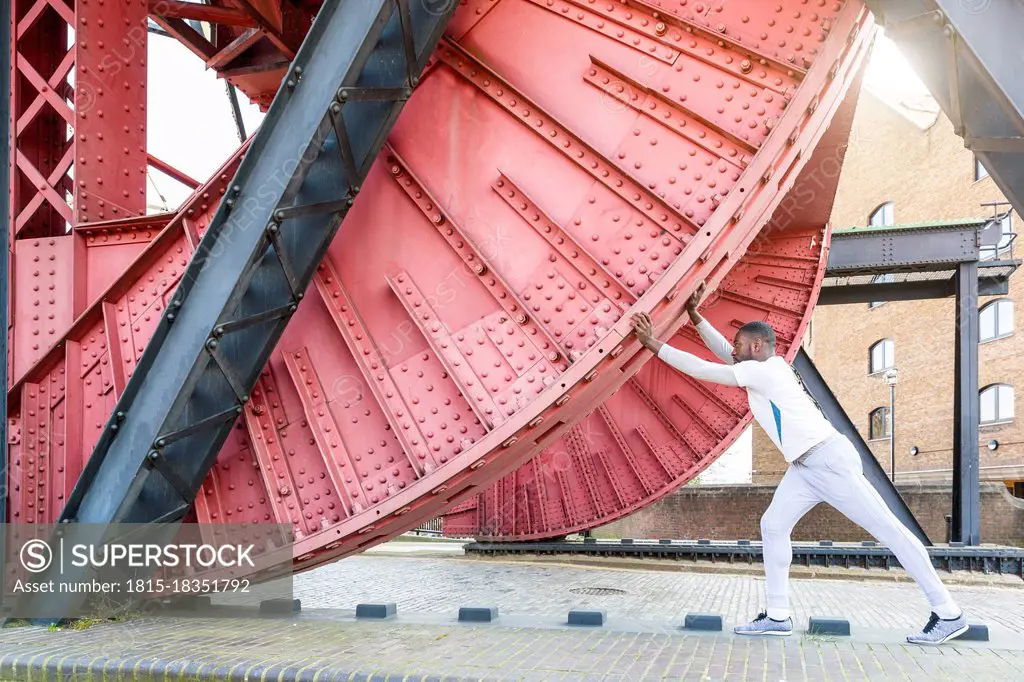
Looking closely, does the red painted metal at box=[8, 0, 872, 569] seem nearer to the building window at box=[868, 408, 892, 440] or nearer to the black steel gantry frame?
the black steel gantry frame

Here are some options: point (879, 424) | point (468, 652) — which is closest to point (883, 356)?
point (879, 424)

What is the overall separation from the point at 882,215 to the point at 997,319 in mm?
7765

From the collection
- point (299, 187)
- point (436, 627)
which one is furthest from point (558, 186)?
point (436, 627)

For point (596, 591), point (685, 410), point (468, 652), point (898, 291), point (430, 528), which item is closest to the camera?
point (468, 652)

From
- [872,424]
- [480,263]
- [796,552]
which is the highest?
[480,263]

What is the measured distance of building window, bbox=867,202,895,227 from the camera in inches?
1328

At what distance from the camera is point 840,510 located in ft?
16.7

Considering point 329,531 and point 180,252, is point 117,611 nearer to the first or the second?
point 329,531

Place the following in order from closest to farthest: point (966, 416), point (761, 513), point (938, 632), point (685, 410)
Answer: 1. point (938, 632)
2. point (685, 410)
3. point (966, 416)
4. point (761, 513)

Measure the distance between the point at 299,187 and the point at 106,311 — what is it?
2.04 metres

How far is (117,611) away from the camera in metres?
5.88

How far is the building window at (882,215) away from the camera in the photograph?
1328 inches

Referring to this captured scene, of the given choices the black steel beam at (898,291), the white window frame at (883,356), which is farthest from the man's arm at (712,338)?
the white window frame at (883,356)

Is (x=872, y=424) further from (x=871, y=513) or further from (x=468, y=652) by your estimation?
(x=468, y=652)
